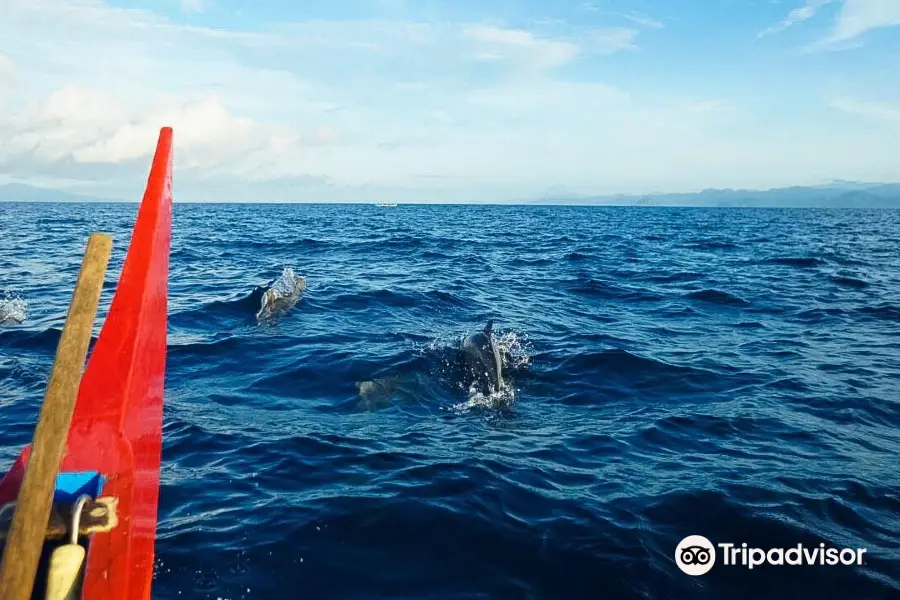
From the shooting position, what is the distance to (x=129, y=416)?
4199 millimetres

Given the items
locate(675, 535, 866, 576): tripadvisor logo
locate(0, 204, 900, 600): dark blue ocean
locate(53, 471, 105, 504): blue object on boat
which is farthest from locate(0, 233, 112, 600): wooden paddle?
locate(675, 535, 866, 576): tripadvisor logo

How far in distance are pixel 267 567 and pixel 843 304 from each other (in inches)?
758

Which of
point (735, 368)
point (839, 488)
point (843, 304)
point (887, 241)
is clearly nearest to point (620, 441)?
point (839, 488)

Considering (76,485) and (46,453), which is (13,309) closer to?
(76,485)

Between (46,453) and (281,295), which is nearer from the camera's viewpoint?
(46,453)

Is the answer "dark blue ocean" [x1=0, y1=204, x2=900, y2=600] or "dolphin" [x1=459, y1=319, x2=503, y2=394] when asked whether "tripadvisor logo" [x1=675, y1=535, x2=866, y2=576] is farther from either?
"dolphin" [x1=459, y1=319, x2=503, y2=394]

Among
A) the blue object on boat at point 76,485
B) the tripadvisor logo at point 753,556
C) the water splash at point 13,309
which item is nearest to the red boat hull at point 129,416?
the blue object on boat at point 76,485

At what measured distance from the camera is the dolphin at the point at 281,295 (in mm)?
15852

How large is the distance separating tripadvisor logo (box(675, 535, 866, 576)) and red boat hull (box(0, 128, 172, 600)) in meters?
4.62

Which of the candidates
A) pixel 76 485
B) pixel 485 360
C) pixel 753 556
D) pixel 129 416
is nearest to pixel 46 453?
pixel 76 485

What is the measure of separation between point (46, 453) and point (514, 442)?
603 centimetres

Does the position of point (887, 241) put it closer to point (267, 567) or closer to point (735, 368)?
point (735, 368)

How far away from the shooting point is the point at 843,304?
1825 cm

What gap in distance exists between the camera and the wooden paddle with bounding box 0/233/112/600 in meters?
3.03
